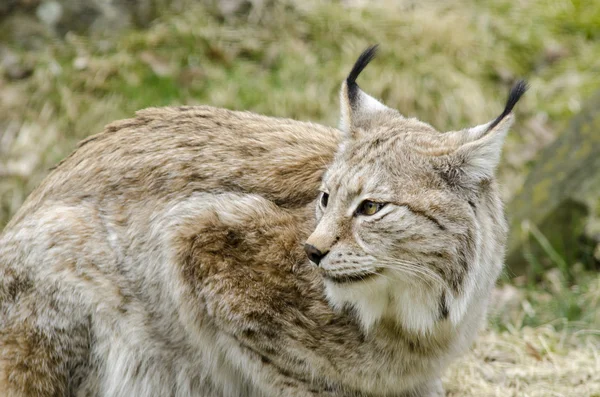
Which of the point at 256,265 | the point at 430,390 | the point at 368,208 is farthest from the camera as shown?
the point at 430,390

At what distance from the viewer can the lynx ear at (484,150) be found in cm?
408

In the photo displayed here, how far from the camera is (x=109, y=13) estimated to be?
10.0 meters

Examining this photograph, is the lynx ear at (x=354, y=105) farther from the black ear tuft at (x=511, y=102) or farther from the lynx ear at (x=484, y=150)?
the black ear tuft at (x=511, y=102)

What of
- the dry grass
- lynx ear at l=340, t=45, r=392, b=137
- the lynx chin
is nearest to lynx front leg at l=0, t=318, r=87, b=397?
the lynx chin

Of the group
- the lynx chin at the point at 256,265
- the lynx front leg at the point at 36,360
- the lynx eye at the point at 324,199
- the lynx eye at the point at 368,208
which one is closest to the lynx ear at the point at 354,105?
the lynx chin at the point at 256,265

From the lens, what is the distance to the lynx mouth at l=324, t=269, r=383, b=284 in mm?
3994

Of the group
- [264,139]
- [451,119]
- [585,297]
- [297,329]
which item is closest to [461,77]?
[451,119]

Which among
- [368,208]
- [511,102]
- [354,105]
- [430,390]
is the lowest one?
[430,390]

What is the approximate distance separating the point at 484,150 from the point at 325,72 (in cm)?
630

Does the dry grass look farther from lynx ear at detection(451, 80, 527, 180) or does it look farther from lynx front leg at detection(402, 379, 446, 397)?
lynx ear at detection(451, 80, 527, 180)

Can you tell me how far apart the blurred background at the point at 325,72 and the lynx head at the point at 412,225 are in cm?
353

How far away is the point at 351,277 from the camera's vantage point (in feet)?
13.2

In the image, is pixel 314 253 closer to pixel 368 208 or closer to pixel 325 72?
pixel 368 208

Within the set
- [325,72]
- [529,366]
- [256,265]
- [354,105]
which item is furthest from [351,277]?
[325,72]
